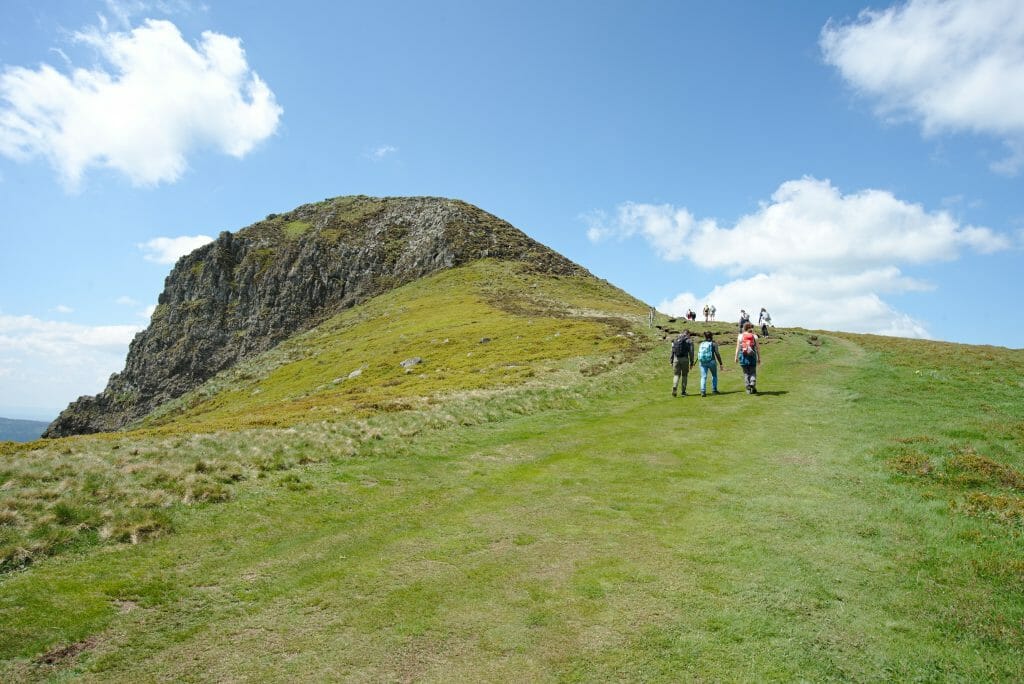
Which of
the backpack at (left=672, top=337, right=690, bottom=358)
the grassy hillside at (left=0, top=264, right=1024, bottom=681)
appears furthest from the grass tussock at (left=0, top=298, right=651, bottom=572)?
the backpack at (left=672, top=337, right=690, bottom=358)

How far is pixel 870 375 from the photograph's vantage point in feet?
107

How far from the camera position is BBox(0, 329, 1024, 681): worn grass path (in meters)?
7.80

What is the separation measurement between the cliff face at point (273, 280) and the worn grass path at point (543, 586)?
5096 inches

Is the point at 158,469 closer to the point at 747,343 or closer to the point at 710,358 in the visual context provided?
the point at 710,358

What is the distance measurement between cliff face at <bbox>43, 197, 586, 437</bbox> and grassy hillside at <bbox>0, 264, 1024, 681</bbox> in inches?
4883

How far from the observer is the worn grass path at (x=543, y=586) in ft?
25.6

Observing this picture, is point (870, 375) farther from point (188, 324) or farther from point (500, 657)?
point (188, 324)

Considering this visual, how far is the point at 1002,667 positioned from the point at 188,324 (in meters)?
169

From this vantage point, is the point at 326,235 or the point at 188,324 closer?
the point at 188,324

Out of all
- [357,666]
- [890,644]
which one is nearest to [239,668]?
[357,666]

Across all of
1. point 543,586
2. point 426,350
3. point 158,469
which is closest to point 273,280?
point 426,350

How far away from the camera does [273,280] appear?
149 meters

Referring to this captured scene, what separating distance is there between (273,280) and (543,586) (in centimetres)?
15677

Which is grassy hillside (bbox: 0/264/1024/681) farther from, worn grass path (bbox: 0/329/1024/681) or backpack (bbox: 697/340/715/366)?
backpack (bbox: 697/340/715/366)
